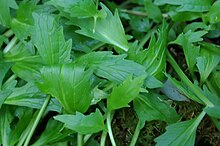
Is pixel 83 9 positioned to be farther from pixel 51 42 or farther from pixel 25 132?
pixel 25 132

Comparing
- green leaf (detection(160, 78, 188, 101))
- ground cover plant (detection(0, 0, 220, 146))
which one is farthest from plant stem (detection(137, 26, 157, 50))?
green leaf (detection(160, 78, 188, 101))

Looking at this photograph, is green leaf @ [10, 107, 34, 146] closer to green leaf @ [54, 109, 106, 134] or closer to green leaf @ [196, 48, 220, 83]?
green leaf @ [54, 109, 106, 134]

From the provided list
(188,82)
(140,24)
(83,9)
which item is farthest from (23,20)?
(188,82)

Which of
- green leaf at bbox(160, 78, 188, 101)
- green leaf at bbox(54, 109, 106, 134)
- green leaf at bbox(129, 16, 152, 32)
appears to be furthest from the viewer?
green leaf at bbox(129, 16, 152, 32)

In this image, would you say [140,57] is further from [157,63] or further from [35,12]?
[35,12]

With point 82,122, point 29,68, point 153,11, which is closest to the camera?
point 82,122
